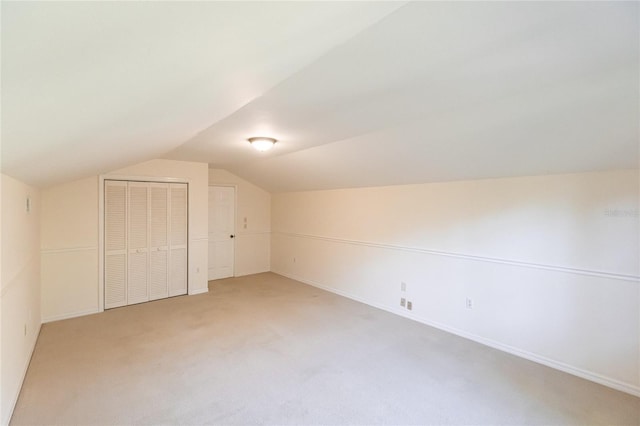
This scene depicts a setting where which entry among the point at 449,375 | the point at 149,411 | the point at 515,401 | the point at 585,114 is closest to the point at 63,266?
the point at 149,411

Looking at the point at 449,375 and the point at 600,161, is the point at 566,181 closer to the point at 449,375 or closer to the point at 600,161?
the point at 600,161

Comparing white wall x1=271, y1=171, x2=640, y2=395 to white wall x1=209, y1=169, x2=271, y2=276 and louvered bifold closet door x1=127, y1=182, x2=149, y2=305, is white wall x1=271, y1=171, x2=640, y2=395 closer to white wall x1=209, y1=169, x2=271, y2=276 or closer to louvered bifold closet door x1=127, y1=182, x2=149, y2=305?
white wall x1=209, y1=169, x2=271, y2=276

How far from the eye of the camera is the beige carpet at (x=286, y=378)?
7.39 feet

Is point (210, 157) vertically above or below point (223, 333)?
above

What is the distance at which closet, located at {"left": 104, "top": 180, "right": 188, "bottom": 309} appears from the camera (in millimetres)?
4375

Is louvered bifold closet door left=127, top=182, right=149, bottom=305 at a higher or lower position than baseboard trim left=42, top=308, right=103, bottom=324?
higher

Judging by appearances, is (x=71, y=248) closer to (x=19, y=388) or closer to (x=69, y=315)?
(x=69, y=315)

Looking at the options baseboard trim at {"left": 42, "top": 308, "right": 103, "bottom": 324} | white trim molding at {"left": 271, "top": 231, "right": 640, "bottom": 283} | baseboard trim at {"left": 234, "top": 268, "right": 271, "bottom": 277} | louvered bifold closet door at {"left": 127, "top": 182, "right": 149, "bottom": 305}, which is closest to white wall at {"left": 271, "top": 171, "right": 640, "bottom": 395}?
white trim molding at {"left": 271, "top": 231, "right": 640, "bottom": 283}

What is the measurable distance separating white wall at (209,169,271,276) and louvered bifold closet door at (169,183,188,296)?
122 cm

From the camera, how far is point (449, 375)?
2779 mm

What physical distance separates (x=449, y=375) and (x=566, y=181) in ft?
6.85

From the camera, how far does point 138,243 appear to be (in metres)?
4.60

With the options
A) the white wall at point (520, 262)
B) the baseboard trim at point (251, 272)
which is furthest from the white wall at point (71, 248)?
the white wall at point (520, 262)

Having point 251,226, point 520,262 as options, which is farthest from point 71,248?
point 520,262
